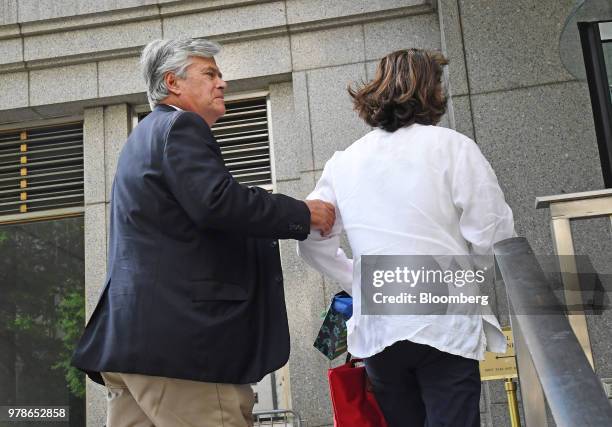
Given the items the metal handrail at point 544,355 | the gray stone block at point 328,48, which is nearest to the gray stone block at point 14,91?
the gray stone block at point 328,48

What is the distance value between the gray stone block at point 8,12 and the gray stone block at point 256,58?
6.33 feet

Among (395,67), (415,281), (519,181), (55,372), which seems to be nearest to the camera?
(415,281)

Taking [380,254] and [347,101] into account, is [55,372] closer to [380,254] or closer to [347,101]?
[347,101]

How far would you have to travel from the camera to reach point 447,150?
2934 mm

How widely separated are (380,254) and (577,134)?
381 cm

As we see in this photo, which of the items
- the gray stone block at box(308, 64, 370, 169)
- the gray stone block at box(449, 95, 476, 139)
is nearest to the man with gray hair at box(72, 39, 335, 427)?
the gray stone block at box(449, 95, 476, 139)

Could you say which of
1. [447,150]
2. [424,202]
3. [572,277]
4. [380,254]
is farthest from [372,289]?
[572,277]

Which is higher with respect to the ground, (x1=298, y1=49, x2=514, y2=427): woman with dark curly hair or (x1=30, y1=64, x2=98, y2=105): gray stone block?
(x1=30, y1=64, x2=98, y2=105): gray stone block

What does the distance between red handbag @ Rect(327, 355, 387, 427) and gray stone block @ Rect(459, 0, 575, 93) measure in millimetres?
3705

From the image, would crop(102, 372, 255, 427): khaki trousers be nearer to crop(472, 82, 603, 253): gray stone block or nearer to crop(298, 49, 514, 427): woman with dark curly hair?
crop(298, 49, 514, 427): woman with dark curly hair

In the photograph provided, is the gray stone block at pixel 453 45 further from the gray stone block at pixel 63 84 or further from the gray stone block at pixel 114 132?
the gray stone block at pixel 63 84

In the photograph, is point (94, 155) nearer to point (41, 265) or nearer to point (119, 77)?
point (119, 77)

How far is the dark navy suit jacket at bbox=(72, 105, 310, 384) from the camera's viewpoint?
278 cm

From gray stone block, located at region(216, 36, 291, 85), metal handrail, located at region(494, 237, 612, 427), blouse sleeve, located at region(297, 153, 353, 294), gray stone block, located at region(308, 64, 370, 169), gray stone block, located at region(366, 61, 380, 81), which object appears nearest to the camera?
metal handrail, located at region(494, 237, 612, 427)
